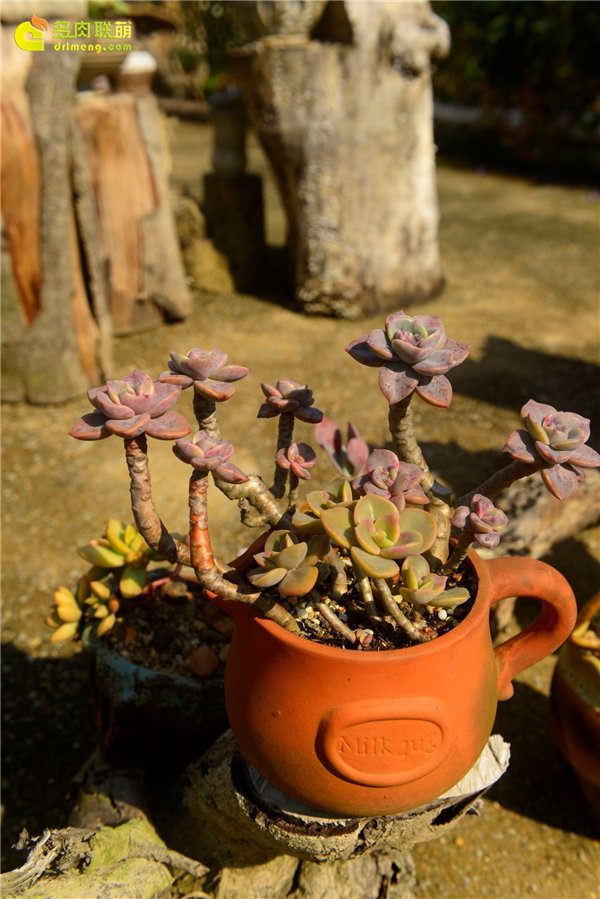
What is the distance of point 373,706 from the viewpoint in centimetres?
105

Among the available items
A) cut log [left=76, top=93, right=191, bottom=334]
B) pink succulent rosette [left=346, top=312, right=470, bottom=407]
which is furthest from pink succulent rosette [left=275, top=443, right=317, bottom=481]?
cut log [left=76, top=93, right=191, bottom=334]

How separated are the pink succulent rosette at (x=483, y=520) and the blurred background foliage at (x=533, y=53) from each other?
6322mm

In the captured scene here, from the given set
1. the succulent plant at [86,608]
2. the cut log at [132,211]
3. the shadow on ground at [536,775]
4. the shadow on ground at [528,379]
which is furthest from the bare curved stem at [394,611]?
the cut log at [132,211]

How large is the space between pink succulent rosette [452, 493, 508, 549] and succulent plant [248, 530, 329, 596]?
0.64 feet

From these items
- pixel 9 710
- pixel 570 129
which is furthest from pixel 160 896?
pixel 570 129

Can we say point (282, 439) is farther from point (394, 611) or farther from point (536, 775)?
point (536, 775)

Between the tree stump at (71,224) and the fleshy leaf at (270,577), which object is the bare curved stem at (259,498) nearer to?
the fleshy leaf at (270,577)

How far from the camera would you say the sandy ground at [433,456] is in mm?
1666

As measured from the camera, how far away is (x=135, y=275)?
366cm

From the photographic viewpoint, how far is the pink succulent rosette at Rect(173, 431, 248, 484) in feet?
3.14

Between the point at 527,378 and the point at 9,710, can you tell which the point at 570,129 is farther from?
the point at 9,710

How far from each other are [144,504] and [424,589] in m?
0.40

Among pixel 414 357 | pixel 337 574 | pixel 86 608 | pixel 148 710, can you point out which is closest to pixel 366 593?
pixel 337 574

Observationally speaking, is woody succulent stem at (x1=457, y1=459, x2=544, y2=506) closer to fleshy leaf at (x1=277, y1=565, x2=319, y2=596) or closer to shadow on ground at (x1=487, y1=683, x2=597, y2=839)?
fleshy leaf at (x1=277, y1=565, x2=319, y2=596)
